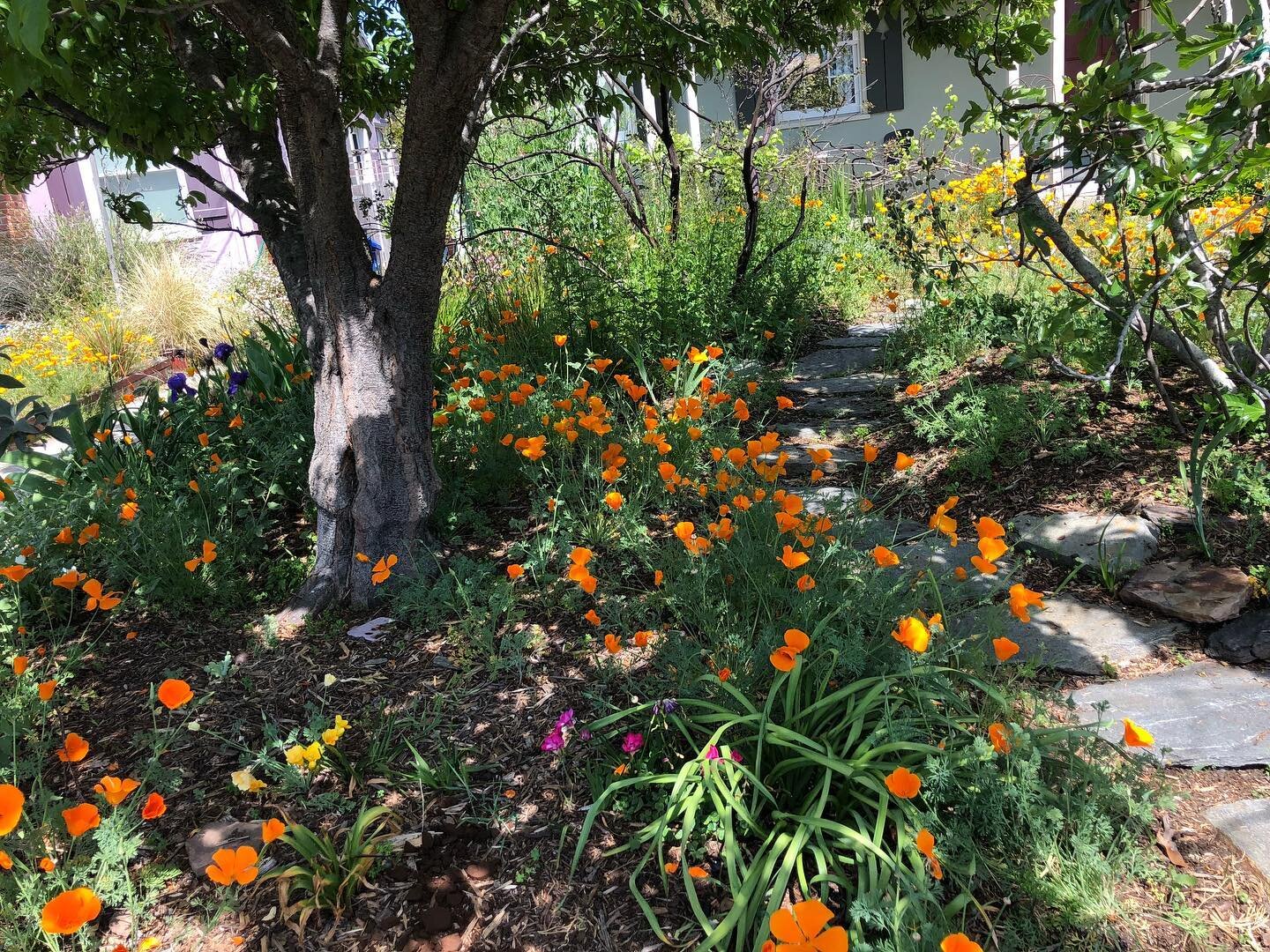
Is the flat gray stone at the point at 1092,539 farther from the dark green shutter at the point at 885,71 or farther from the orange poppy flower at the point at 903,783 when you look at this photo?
the dark green shutter at the point at 885,71

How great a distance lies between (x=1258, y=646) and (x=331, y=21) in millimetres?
3337

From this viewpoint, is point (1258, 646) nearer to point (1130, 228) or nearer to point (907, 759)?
point (907, 759)

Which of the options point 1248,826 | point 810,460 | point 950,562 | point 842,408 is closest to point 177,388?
point 810,460

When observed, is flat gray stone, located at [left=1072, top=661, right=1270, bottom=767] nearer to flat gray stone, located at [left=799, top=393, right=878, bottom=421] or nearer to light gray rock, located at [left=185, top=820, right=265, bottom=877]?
light gray rock, located at [left=185, top=820, right=265, bottom=877]

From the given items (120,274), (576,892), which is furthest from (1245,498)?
(120,274)

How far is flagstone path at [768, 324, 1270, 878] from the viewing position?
6.68 feet

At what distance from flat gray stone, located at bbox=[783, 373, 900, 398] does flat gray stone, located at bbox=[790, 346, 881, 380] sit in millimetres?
84

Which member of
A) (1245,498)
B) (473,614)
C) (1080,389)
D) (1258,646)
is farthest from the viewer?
(1080,389)

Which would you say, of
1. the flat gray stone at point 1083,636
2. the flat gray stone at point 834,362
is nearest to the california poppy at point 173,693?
the flat gray stone at point 1083,636

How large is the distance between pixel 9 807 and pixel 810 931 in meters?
1.37

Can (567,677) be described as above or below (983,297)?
below

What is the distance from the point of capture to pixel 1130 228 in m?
5.01

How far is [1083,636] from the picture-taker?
8.45 ft

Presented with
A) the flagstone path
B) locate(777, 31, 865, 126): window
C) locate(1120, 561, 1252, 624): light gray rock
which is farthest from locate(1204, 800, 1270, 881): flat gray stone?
locate(777, 31, 865, 126): window
